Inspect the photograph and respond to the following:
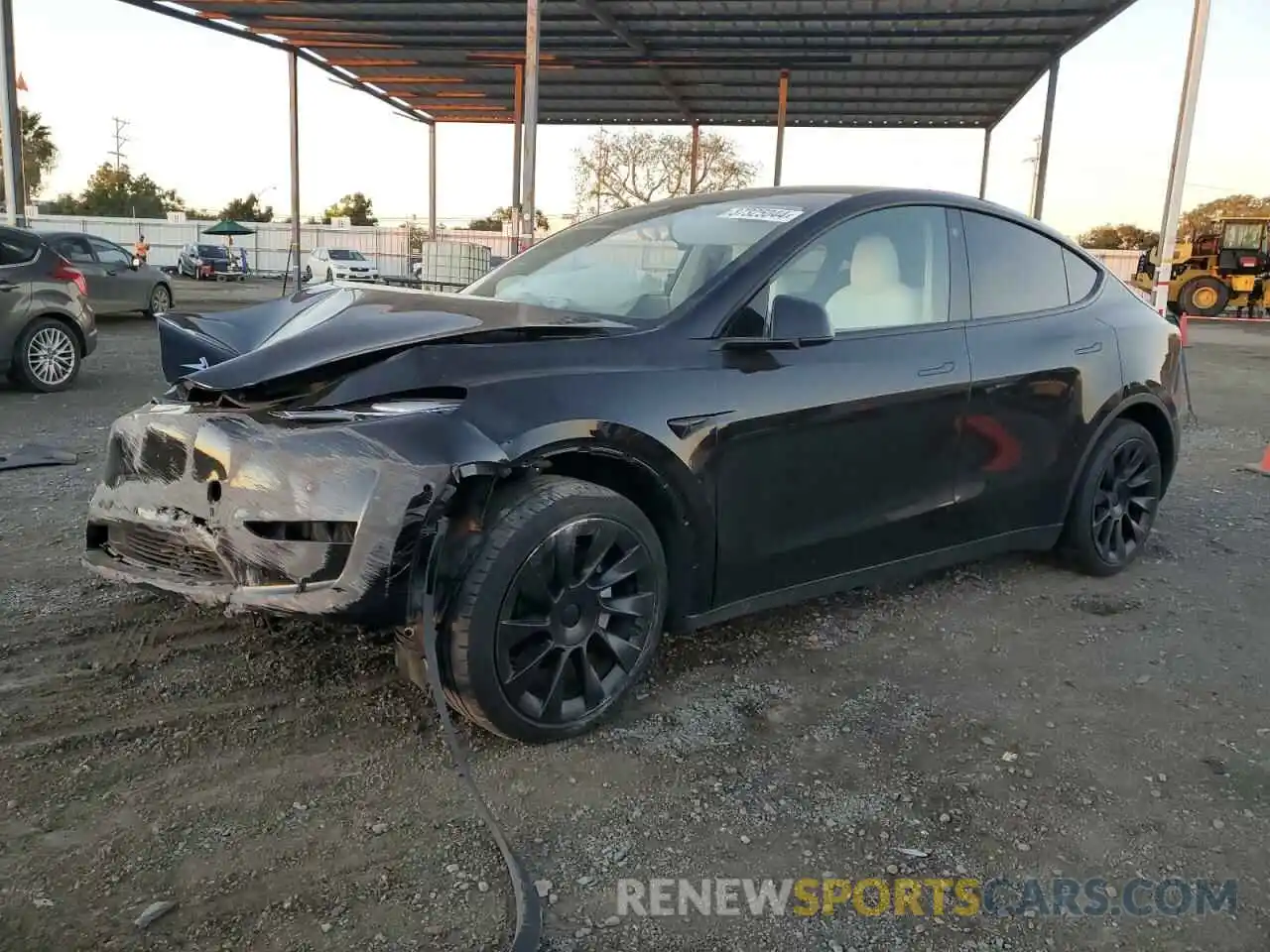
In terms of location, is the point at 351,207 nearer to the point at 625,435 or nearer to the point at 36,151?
the point at 36,151

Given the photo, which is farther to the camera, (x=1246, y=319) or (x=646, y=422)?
(x=1246, y=319)

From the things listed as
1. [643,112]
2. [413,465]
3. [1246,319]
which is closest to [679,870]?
[413,465]

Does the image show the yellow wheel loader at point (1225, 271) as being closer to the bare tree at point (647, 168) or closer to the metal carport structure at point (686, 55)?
the metal carport structure at point (686, 55)

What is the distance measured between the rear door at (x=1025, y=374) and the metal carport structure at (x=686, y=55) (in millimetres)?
11343

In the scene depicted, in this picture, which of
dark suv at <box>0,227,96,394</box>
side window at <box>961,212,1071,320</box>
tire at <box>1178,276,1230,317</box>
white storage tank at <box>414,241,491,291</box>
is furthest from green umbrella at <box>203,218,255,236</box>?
side window at <box>961,212,1071,320</box>

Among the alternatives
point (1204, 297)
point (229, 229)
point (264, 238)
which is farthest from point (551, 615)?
point (264, 238)

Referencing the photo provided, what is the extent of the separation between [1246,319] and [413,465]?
3019 centimetres

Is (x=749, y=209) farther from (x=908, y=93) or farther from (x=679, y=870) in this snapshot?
(x=908, y=93)

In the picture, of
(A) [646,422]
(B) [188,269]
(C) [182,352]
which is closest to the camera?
(A) [646,422]

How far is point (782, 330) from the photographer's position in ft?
9.98

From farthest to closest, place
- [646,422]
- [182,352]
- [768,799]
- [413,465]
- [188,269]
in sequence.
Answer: [188,269], [182,352], [646,422], [768,799], [413,465]

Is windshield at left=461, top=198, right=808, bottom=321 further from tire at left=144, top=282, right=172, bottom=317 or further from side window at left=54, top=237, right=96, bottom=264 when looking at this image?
tire at left=144, top=282, right=172, bottom=317

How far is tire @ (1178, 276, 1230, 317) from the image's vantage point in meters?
27.2

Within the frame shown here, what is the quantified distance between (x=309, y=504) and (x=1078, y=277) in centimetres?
348
